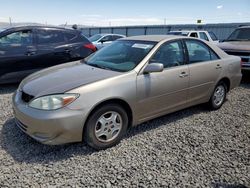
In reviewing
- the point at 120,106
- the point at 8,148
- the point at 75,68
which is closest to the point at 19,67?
the point at 75,68

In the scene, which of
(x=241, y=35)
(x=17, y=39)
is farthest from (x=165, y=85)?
(x=241, y=35)

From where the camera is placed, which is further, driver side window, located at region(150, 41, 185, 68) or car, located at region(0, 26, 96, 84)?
car, located at region(0, 26, 96, 84)

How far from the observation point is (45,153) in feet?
10.5

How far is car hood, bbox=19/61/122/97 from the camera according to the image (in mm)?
3129

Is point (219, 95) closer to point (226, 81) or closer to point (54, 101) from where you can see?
point (226, 81)

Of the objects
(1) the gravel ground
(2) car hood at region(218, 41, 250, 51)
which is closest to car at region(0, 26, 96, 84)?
(1) the gravel ground

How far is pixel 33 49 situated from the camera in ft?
19.7

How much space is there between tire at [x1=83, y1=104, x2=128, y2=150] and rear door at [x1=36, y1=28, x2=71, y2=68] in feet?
11.5

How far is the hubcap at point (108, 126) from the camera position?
326cm

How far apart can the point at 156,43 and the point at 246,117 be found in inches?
91.1

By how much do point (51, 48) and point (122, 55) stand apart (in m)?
2.96

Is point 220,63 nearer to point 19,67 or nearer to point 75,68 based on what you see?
point 75,68

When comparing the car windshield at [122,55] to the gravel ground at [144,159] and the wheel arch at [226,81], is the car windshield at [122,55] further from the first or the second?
the wheel arch at [226,81]

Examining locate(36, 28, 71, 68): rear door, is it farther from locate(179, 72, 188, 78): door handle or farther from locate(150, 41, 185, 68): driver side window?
locate(179, 72, 188, 78): door handle
